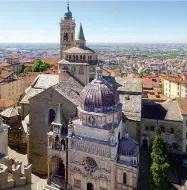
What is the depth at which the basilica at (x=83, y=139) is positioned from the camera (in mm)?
29984

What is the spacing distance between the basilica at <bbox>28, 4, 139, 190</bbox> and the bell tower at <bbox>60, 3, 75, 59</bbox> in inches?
1361

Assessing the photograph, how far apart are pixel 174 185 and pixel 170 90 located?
48657 millimetres

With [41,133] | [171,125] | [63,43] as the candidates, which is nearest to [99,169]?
[41,133]

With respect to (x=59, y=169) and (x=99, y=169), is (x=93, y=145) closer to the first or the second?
(x=99, y=169)

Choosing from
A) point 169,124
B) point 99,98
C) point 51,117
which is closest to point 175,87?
point 169,124

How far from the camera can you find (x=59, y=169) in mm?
35094

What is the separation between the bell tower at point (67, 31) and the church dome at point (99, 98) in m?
39.7

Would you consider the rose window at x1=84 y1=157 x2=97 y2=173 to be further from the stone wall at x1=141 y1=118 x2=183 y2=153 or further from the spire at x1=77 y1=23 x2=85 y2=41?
the spire at x1=77 y1=23 x2=85 y2=41

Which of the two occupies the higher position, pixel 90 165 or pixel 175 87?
pixel 175 87

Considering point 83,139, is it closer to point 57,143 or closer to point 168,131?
point 57,143

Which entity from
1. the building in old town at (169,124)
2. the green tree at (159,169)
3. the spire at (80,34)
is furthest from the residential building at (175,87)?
the green tree at (159,169)

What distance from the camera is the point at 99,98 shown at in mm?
30625

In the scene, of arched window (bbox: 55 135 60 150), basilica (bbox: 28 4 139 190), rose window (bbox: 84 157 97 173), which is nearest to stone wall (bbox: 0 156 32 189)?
basilica (bbox: 28 4 139 190)

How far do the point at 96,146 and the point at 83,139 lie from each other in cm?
177
